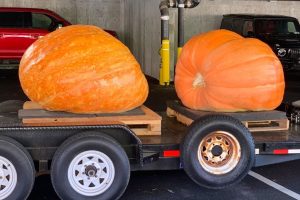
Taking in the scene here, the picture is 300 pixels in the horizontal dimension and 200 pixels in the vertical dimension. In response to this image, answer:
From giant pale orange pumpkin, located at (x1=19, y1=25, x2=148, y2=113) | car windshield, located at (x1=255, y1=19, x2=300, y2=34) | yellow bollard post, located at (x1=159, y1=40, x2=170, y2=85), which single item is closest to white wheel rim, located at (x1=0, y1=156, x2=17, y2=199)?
giant pale orange pumpkin, located at (x1=19, y1=25, x2=148, y2=113)

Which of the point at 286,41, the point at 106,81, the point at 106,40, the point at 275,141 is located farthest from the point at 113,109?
the point at 286,41

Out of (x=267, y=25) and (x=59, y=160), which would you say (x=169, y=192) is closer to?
(x=59, y=160)

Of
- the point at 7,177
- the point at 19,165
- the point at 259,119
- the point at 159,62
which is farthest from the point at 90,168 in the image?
the point at 159,62

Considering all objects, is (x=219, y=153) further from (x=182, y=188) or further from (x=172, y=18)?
(x=172, y=18)

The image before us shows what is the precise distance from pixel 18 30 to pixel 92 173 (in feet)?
42.5

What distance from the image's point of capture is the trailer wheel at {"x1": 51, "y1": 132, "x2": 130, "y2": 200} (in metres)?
4.47

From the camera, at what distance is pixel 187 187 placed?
5.43 m

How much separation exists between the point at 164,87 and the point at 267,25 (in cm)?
512

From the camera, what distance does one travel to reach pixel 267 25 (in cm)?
1698

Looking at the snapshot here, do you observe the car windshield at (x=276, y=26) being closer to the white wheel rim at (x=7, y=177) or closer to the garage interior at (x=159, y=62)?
the garage interior at (x=159, y=62)

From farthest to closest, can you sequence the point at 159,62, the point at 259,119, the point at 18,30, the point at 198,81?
the point at 18,30
the point at 159,62
the point at 198,81
the point at 259,119

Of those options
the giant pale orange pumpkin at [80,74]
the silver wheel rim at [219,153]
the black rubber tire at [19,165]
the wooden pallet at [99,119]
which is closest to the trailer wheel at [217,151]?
the silver wheel rim at [219,153]

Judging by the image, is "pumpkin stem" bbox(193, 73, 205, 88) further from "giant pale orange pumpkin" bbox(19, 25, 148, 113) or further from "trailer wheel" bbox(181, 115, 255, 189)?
"trailer wheel" bbox(181, 115, 255, 189)

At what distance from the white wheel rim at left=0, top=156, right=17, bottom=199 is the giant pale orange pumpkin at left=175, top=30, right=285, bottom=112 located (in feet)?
7.42
